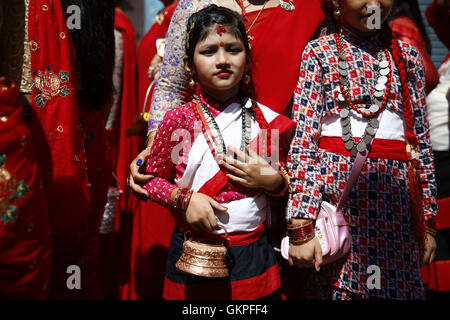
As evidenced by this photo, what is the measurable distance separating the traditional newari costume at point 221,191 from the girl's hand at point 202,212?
0.18ft

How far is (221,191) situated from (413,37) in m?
1.73

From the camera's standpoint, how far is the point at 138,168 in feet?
5.01

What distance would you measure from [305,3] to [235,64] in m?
0.49

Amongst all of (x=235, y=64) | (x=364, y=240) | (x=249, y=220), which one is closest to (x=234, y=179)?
(x=249, y=220)

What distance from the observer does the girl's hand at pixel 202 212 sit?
1339 millimetres

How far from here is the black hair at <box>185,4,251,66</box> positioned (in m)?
1.45

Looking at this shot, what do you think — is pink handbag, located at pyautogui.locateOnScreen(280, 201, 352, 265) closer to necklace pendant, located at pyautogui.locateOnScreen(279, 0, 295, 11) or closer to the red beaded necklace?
the red beaded necklace

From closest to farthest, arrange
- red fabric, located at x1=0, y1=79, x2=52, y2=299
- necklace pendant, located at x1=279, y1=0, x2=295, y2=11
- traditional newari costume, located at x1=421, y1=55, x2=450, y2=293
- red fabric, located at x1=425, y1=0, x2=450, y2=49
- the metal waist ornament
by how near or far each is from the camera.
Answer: red fabric, located at x1=0, y1=79, x2=52, y2=299, the metal waist ornament, necklace pendant, located at x1=279, y1=0, x2=295, y2=11, traditional newari costume, located at x1=421, y1=55, x2=450, y2=293, red fabric, located at x1=425, y1=0, x2=450, y2=49

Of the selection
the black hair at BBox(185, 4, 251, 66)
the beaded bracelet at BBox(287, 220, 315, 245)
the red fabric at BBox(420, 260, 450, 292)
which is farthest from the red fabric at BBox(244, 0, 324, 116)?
the red fabric at BBox(420, 260, 450, 292)

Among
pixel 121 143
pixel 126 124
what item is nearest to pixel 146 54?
pixel 126 124

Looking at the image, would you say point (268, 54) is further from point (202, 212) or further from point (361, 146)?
point (202, 212)

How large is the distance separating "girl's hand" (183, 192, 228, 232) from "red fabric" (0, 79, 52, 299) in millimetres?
464

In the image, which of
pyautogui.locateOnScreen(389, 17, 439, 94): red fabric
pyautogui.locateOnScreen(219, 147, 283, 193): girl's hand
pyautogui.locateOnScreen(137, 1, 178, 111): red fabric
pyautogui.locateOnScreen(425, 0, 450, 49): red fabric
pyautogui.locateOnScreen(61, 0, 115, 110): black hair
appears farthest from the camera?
pyautogui.locateOnScreen(137, 1, 178, 111): red fabric

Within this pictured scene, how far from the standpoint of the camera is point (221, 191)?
143 centimetres
